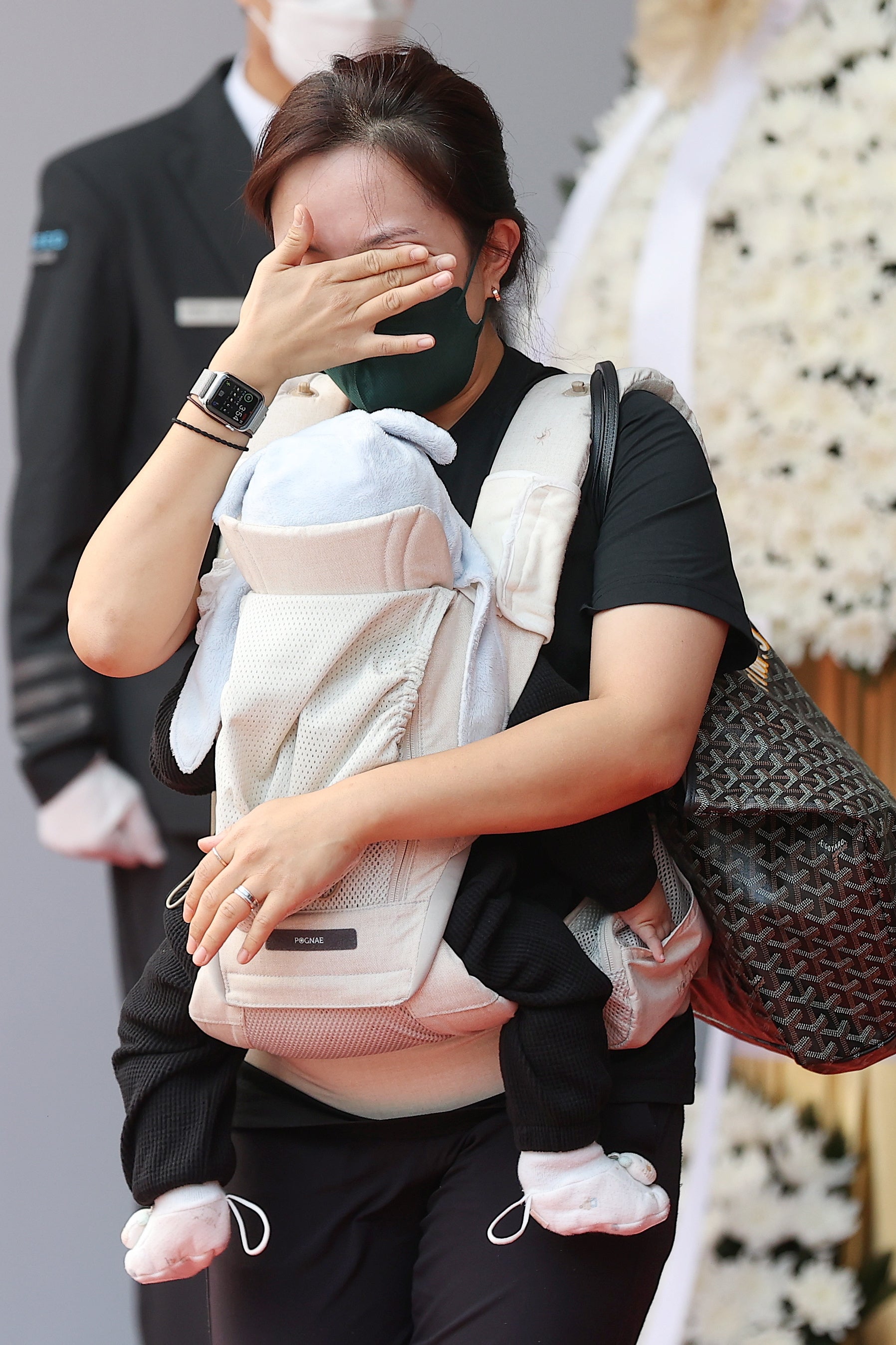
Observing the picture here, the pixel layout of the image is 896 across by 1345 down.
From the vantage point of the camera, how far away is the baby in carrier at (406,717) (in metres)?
1.17

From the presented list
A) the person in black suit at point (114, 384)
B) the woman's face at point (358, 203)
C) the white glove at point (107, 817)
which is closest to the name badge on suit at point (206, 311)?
the person in black suit at point (114, 384)

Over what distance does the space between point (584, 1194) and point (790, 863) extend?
35 cm

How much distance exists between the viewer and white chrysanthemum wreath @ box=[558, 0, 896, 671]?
7.30 feet

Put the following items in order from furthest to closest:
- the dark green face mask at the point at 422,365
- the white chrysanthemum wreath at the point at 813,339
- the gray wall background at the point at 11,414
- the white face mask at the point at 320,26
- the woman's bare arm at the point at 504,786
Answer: the gray wall background at the point at 11,414, the white face mask at the point at 320,26, the white chrysanthemum wreath at the point at 813,339, the dark green face mask at the point at 422,365, the woman's bare arm at the point at 504,786

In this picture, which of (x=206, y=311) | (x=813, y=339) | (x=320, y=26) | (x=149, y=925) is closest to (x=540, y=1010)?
(x=813, y=339)

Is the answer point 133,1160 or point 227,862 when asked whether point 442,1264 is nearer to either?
point 133,1160

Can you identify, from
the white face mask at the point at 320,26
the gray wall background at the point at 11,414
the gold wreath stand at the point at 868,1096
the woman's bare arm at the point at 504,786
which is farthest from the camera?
the gray wall background at the point at 11,414

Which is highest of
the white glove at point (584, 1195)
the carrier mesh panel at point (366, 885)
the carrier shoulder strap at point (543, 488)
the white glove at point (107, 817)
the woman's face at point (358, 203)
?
the woman's face at point (358, 203)

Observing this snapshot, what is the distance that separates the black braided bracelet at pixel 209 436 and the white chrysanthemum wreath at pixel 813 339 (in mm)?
1248

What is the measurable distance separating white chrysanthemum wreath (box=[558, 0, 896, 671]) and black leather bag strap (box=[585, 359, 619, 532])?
104 centimetres

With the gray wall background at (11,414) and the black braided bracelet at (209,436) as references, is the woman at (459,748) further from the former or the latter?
the gray wall background at (11,414)

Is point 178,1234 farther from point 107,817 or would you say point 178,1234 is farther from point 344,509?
point 107,817

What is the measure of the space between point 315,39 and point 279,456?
175 centimetres

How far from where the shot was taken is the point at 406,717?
Answer: 1187 millimetres
